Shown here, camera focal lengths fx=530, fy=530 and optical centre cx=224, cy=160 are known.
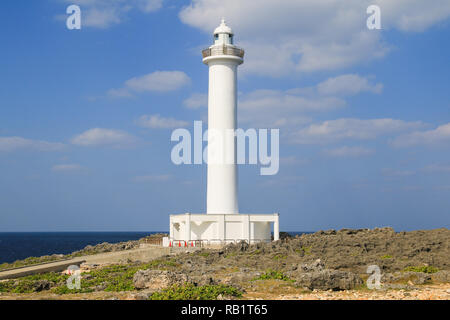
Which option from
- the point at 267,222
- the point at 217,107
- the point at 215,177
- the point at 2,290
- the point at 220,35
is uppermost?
the point at 220,35

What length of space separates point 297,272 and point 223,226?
51.7 ft

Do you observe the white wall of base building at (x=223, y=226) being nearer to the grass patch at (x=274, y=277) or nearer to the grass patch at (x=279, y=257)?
the grass patch at (x=279, y=257)

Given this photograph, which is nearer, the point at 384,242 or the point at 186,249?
the point at 384,242

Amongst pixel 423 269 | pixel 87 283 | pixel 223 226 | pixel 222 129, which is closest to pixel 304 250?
pixel 223 226

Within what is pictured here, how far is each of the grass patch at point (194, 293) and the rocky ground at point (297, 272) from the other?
3 centimetres

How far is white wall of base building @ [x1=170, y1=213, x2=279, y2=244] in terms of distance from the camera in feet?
127

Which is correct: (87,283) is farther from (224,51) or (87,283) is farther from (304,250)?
(224,51)

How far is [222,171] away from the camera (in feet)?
132

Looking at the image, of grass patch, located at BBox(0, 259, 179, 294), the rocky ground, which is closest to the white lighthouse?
the rocky ground

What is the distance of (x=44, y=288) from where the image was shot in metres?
21.7
